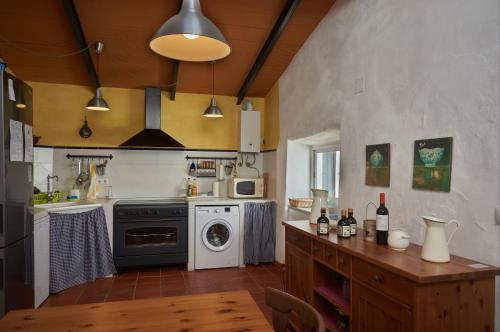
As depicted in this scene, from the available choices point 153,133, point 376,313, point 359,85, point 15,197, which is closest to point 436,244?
point 376,313

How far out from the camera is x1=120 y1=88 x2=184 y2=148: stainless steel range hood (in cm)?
423

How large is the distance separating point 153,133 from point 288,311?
11.4ft

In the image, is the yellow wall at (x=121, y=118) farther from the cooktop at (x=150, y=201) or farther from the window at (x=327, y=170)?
the window at (x=327, y=170)

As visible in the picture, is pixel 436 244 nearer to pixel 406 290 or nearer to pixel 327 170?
pixel 406 290

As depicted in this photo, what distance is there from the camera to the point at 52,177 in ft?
13.9

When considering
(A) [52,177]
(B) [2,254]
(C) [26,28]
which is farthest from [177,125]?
(B) [2,254]

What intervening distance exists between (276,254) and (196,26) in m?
3.59

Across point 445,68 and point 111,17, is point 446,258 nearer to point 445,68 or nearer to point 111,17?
point 445,68

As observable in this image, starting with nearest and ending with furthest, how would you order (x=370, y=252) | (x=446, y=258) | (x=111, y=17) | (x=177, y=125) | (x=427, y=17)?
(x=446, y=258) < (x=370, y=252) < (x=427, y=17) < (x=111, y=17) < (x=177, y=125)

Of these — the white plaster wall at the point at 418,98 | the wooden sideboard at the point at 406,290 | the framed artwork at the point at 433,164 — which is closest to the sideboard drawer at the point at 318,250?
the wooden sideboard at the point at 406,290

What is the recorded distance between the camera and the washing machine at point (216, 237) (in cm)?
416

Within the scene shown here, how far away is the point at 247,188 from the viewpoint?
460 centimetres

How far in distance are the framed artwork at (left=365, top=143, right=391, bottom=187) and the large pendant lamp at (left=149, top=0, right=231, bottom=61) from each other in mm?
1329

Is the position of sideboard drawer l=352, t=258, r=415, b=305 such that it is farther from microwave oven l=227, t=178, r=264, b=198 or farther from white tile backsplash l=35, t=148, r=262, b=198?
white tile backsplash l=35, t=148, r=262, b=198
